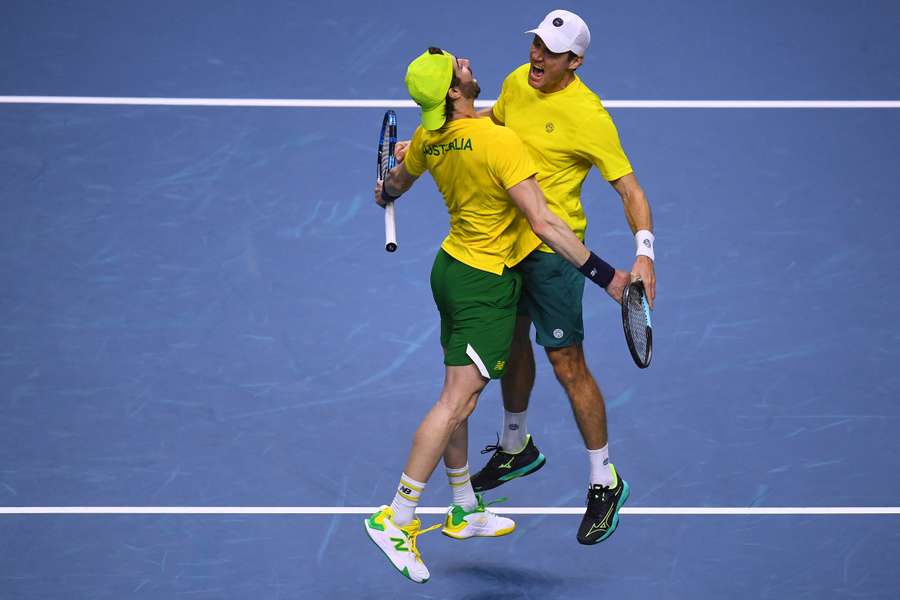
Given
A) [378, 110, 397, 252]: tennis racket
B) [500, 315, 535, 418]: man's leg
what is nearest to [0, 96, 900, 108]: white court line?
[378, 110, 397, 252]: tennis racket

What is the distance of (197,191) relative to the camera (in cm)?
973

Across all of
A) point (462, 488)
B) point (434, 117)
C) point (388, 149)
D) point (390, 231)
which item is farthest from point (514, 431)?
point (434, 117)

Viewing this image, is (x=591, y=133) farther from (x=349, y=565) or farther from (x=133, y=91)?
(x=133, y=91)

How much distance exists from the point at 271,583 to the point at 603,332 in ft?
8.62

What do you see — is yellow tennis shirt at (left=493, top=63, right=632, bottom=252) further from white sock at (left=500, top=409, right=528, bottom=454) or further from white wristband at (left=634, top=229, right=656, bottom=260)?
white sock at (left=500, top=409, right=528, bottom=454)

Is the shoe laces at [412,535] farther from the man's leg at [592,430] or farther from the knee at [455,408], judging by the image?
the man's leg at [592,430]

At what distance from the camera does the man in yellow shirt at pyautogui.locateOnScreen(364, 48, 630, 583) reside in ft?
21.7

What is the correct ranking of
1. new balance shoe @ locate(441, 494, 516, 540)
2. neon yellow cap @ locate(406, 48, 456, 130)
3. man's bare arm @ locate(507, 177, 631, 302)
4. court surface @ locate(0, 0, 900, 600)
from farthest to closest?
court surface @ locate(0, 0, 900, 600)
new balance shoe @ locate(441, 494, 516, 540)
man's bare arm @ locate(507, 177, 631, 302)
neon yellow cap @ locate(406, 48, 456, 130)

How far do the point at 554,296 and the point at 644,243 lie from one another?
0.51 m

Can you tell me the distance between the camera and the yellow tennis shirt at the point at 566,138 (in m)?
7.04

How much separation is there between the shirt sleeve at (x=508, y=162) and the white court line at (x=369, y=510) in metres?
1.90

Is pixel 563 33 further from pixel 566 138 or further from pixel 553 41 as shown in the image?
pixel 566 138

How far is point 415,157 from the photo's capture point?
22.8 ft

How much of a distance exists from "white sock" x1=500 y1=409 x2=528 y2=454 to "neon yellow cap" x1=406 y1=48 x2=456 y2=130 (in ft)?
5.54
